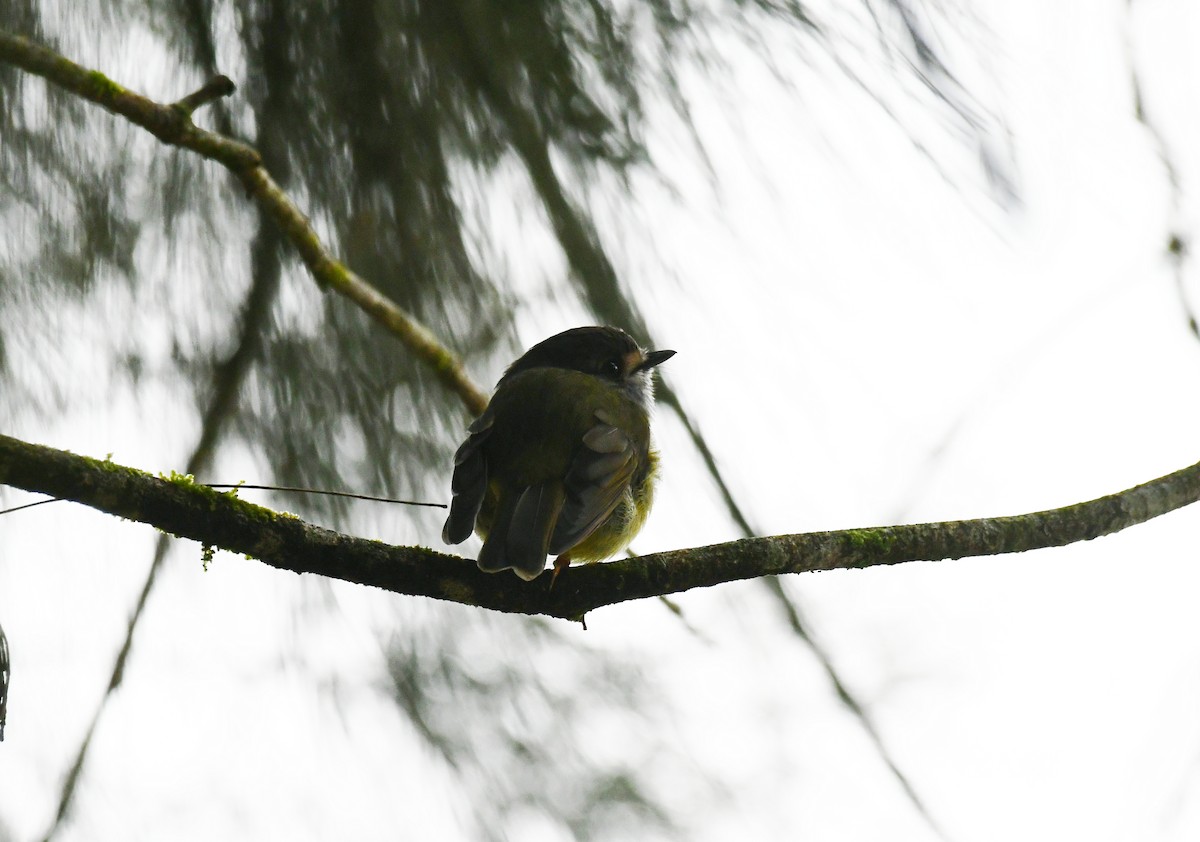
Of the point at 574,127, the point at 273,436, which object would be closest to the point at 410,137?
the point at 574,127

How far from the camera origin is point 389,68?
1.86 meters

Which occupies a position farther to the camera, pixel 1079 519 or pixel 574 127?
→ pixel 574 127

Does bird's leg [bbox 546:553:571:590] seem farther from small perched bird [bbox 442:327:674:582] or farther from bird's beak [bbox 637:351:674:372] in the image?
bird's beak [bbox 637:351:674:372]

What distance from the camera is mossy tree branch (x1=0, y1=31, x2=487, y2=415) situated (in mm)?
1711

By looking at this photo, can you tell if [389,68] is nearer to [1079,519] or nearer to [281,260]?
[281,260]

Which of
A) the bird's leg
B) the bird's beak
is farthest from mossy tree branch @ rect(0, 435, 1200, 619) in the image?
the bird's beak

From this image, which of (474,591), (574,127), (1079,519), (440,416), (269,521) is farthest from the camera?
(440,416)

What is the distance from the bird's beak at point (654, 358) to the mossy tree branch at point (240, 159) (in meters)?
0.33

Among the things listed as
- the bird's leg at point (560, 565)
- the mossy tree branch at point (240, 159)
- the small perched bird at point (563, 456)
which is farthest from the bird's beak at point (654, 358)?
the bird's leg at point (560, 565)

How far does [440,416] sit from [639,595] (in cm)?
74

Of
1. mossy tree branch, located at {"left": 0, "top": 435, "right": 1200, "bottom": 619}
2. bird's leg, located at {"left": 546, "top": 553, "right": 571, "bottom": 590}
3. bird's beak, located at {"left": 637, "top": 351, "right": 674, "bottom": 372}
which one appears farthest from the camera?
bird's beak, located at {"left": 637, "top": 351, "right": 674, "bottom": 372}

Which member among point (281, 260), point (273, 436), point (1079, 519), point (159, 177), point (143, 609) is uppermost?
point (159, 177)

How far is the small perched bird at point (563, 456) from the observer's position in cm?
179

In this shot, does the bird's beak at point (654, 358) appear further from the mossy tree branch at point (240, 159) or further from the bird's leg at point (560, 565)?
the bird's leg at point (560, 565)
